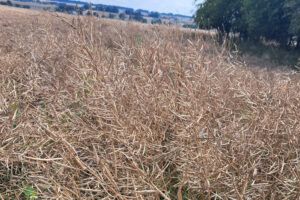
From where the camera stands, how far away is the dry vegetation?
7.23 feet

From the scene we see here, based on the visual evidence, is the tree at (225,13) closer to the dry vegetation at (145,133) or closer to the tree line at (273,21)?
the tree line at (273,21)

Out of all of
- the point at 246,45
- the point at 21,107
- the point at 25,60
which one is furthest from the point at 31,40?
the point at 246,45

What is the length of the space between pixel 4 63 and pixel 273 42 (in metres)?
16.2

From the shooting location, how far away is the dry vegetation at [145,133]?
2.20m

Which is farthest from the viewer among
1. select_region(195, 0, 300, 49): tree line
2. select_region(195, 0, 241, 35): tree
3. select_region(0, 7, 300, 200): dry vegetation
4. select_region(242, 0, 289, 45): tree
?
select_region(195, 0, 241, 35): tree

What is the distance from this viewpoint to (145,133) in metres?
2.72

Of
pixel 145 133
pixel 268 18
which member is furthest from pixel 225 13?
pixel 145 133

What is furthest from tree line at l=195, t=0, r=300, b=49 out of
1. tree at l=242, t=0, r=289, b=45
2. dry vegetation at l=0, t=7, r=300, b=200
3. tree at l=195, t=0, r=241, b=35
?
dry vegetation at l=0, t=7, r=300, b=200

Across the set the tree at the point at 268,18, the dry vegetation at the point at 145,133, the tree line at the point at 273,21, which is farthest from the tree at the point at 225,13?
the dry vegetation at the point at 145,133

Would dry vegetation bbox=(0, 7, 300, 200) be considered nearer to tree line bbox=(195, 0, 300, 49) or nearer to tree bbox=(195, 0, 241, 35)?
tree line bbox=(195, 0, 300, 49)

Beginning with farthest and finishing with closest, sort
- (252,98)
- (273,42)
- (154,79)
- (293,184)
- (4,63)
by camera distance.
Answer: (273,42), (4,63), (252,98), (154,79), (293,184)

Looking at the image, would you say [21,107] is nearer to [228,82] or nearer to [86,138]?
[86,138]

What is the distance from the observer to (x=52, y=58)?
4.71m

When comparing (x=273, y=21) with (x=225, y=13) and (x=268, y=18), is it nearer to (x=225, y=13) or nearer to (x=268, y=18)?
(x=268, y=18)
